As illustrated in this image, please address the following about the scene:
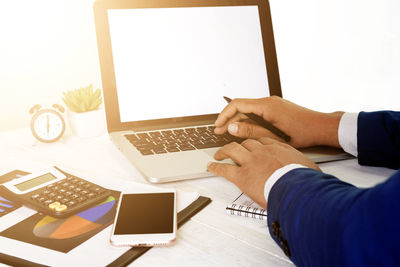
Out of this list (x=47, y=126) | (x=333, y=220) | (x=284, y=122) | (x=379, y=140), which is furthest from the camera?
(x=47, y=126)

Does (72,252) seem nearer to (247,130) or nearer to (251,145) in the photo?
(251,145)

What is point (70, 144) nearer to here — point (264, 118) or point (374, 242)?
point (264, 118)

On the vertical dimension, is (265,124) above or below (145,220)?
above

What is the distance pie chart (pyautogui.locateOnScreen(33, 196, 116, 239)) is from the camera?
0.49 meters

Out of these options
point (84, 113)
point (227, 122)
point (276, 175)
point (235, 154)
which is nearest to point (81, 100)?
point (84, 113)

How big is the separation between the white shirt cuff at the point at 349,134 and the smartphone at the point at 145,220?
0.41 m

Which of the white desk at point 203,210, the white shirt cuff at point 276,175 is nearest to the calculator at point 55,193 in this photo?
the white desk at point 203,210

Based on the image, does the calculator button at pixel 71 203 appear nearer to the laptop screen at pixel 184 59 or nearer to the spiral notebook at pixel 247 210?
the spiral notebook at pixel 247 210

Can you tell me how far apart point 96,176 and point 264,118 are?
1.35 feet

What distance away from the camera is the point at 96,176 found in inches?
26.2

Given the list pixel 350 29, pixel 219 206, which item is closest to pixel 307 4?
pixel 350 29

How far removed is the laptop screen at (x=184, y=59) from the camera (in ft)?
3.03

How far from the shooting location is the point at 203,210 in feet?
1.86

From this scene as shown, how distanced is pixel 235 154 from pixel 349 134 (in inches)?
10.9
